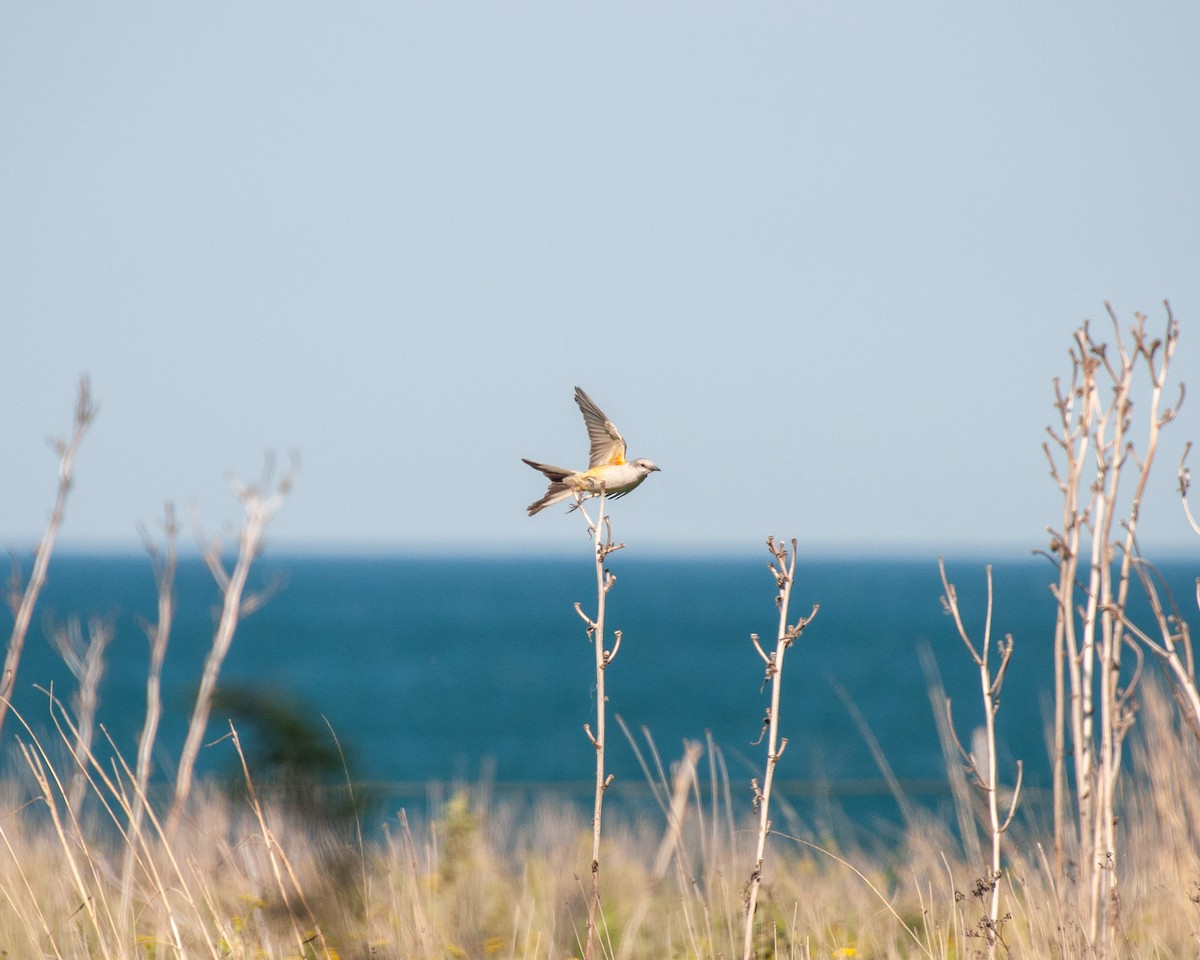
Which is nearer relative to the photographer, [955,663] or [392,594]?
[955,663]

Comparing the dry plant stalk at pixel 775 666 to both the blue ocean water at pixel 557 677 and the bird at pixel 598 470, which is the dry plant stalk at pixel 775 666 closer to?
the bird at pixel 598 470

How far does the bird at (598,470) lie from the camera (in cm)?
298

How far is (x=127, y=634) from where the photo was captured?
7588 cm

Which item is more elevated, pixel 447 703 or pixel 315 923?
pixel 315 923

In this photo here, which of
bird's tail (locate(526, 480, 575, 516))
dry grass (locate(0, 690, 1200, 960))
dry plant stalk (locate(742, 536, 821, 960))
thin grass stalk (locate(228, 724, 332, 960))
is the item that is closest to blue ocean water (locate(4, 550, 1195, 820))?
thin grass stalk (locate(228, 724, 332, 960))

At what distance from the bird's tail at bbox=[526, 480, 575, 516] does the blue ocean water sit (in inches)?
28.5

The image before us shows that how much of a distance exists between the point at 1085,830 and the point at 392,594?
11924cm

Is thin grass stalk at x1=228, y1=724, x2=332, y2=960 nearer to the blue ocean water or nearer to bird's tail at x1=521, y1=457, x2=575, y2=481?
the blue ocean water

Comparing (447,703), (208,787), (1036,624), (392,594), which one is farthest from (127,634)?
(208,787)

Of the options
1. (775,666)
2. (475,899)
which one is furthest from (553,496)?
(475,899)

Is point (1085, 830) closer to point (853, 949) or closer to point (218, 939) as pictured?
point (853, 949)

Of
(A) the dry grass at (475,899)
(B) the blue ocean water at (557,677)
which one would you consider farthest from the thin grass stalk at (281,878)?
(B) the blue ocean water at (557,677)

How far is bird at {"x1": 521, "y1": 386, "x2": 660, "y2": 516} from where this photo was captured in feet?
9.79

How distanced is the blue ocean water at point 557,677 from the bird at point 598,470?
80 centimetres
